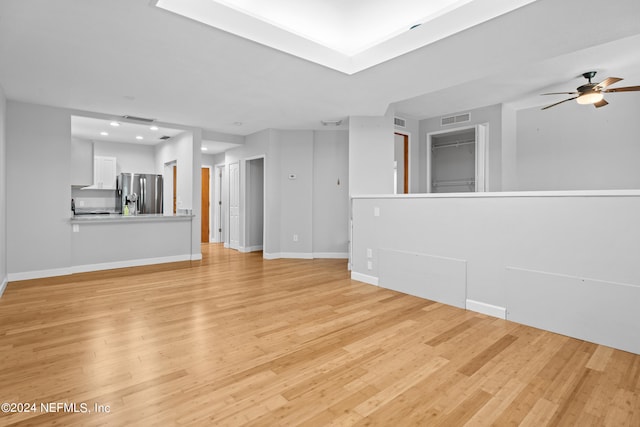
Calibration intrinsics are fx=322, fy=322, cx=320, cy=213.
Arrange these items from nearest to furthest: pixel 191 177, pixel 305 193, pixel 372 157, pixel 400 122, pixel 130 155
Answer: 1. pixel 372 157
2. pixel 400 122
3. pixel 191 177
4. pixel 305 193
5. pixel 130 155

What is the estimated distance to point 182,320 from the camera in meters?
3.16

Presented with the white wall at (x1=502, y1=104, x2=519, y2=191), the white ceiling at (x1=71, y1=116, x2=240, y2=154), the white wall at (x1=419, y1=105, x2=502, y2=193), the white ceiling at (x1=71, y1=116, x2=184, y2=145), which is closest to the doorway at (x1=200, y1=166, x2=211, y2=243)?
the white ceiling at (x1=71, y1=116, x2=240, y2=154)

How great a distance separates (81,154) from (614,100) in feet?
31.6

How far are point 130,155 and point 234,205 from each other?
9.63ft

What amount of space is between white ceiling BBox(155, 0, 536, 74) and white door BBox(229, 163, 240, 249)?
4818 mm

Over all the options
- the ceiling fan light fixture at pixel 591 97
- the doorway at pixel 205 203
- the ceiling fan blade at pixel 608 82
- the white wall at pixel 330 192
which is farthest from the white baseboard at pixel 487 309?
the doorway at pixel 205 203

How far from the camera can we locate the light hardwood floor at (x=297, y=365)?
5.81ft

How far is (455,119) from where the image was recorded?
6270 millimetres

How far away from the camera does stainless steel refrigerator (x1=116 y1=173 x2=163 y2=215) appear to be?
25.7 feet

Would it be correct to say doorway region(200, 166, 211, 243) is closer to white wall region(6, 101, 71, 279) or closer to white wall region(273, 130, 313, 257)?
white wall region(273, 130, 313, 257)

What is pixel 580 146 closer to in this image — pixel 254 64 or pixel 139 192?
pixel 254 64

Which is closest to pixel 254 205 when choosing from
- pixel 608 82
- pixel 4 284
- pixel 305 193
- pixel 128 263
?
pixel 305 193

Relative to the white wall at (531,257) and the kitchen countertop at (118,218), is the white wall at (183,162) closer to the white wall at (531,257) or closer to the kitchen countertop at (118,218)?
the kitchen countertop at (118,218)

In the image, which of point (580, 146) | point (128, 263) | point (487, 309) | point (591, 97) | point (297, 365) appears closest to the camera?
point (297, 365)
